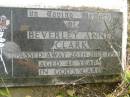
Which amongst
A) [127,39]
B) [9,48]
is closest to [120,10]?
[127,39]

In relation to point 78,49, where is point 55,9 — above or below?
above

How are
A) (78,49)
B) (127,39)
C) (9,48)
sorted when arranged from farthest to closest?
(127,39) < (78,49) < (9,48)

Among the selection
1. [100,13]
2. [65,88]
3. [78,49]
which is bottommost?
[65,88]

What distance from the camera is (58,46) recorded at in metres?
3.82

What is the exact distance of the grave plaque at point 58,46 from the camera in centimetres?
365

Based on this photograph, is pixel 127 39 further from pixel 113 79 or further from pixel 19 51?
pixel 19 51

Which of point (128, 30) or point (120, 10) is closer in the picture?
point (120, 10)

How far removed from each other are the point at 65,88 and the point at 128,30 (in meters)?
1.10

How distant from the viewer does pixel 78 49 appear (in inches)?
153

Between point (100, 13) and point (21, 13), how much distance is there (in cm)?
86

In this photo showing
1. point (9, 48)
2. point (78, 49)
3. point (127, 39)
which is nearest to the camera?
point (9, 48)

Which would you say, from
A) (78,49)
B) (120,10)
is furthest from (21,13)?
(120,10)

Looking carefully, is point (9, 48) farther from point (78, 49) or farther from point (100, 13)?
point (100, 13)

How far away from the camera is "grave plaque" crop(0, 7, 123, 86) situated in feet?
12.0
